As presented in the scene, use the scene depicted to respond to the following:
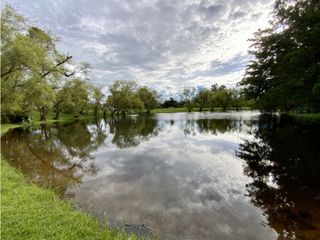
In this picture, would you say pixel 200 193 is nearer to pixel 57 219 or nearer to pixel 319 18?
pixel 57 219

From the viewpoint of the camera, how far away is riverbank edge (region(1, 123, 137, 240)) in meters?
4.77

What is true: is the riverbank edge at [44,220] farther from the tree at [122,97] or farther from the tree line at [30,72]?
the tree at [122,97]

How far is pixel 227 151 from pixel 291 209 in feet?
28.7

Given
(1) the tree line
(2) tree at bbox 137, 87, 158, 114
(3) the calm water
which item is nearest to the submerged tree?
(1) the tree line

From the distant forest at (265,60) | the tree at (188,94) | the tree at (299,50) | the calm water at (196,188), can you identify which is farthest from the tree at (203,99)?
the calm water at (196,188)

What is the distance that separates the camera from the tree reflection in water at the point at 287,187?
19.2 feet

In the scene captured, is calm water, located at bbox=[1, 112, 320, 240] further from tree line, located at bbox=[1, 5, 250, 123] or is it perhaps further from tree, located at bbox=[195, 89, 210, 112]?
tree, located at bbox=[195, 89, 210, 112]

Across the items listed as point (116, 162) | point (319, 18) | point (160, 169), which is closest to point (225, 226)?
point (160, 169)

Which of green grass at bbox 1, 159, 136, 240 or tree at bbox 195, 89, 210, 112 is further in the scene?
tree at bbox 195, 89, 210, 112

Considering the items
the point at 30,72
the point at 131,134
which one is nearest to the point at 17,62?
the point at 30,72

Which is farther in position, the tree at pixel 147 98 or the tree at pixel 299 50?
the tree at pixel 147 98

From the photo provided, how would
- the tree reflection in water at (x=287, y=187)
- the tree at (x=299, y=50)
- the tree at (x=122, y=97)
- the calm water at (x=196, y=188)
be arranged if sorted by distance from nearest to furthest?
the tree reflection in water at (x=287, y=187), the calm water at (x=196, y=188), the tree at (x=299, y=50), the tree at (x=122, y=97)

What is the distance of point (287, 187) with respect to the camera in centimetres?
859

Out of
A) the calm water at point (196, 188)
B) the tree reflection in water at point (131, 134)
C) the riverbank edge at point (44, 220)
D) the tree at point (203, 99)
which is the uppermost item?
the tree at point (203, 99)
